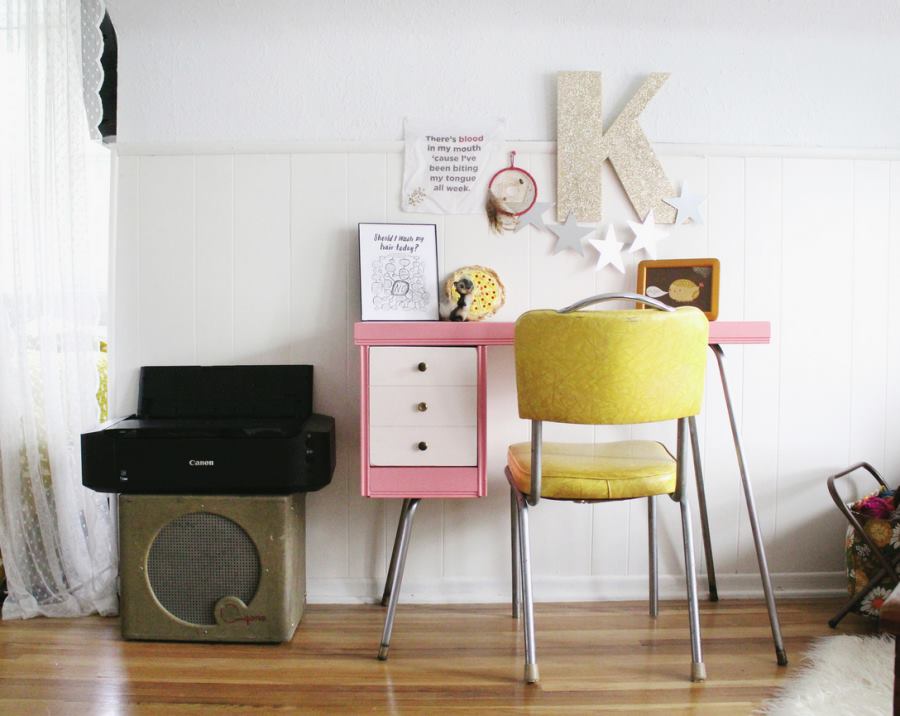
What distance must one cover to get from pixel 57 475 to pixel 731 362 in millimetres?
2161

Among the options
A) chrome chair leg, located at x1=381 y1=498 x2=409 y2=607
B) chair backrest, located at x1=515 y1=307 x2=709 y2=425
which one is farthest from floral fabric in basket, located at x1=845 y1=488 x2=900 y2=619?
chrome chair leg, located at x1=381 y1=498 x2=409 y2=607

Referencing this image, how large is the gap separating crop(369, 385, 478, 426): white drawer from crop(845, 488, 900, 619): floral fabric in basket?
1.22m

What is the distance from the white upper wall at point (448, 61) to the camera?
214 centimetres

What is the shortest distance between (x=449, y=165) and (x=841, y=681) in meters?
A: 1.81

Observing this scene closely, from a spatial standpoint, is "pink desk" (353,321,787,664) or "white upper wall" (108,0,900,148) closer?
"pink desk" (353,321,787,664)

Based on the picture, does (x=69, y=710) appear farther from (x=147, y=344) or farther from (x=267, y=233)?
(x=267, y=233)

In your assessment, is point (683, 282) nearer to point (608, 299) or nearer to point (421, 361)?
point (608, 299)

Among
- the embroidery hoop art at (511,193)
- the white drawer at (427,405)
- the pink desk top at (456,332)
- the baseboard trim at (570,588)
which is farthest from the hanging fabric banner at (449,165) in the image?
the baseboard trim at (570,588)

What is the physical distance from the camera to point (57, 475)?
202 centimetres

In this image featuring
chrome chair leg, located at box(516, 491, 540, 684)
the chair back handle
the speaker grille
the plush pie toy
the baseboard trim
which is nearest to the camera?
the chair back handle

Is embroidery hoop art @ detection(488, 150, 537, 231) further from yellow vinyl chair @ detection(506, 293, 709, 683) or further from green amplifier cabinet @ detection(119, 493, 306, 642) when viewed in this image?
green amplifier cabinet @ detection(119, 493, 306, 642)

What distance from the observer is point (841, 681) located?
5.48ft

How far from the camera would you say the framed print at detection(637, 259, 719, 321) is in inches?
81.9

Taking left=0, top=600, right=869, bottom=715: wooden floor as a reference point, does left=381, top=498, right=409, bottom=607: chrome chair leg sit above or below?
above
